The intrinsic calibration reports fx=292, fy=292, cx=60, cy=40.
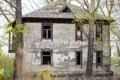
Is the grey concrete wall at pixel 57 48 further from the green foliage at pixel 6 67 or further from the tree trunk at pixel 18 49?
the tree trunk at pixel 18 49

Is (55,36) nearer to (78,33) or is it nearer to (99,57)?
(78,33)

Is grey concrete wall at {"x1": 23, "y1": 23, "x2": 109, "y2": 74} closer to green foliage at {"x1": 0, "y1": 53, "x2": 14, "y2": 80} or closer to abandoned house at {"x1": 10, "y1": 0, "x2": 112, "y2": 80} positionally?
abandoned house at {"x1": 10, "y1": 0, "x2": 112, "y2": 80}

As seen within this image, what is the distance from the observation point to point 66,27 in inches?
1185

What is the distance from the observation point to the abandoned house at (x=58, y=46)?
29.4m

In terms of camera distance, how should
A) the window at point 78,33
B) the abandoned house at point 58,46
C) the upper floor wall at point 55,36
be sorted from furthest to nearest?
the window at point 78,33, the upper floor wall at point 55,36, the abandoned house at point 58,46

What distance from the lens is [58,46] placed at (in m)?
29.9

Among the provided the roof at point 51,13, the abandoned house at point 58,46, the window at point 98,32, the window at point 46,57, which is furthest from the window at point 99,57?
the window at point 46,57

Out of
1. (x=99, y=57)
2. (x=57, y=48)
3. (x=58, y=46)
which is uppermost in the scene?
(x=58, y=46)

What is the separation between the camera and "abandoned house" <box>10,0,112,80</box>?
2942cm

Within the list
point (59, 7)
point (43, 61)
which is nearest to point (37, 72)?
point (43, 61)

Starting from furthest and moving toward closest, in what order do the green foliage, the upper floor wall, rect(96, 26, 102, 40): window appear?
1. rect(96, 26, 102, 40): window
2. the upper floor wall
3. the green foliage

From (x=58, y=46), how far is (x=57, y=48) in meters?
0.23

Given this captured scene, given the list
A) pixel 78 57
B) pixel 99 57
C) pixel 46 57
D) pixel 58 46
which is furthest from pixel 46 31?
pixel 99 57

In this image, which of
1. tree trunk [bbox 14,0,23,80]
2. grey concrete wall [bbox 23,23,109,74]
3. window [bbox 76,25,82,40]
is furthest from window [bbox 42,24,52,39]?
tree trunk [bbox 14,0,23,80]
